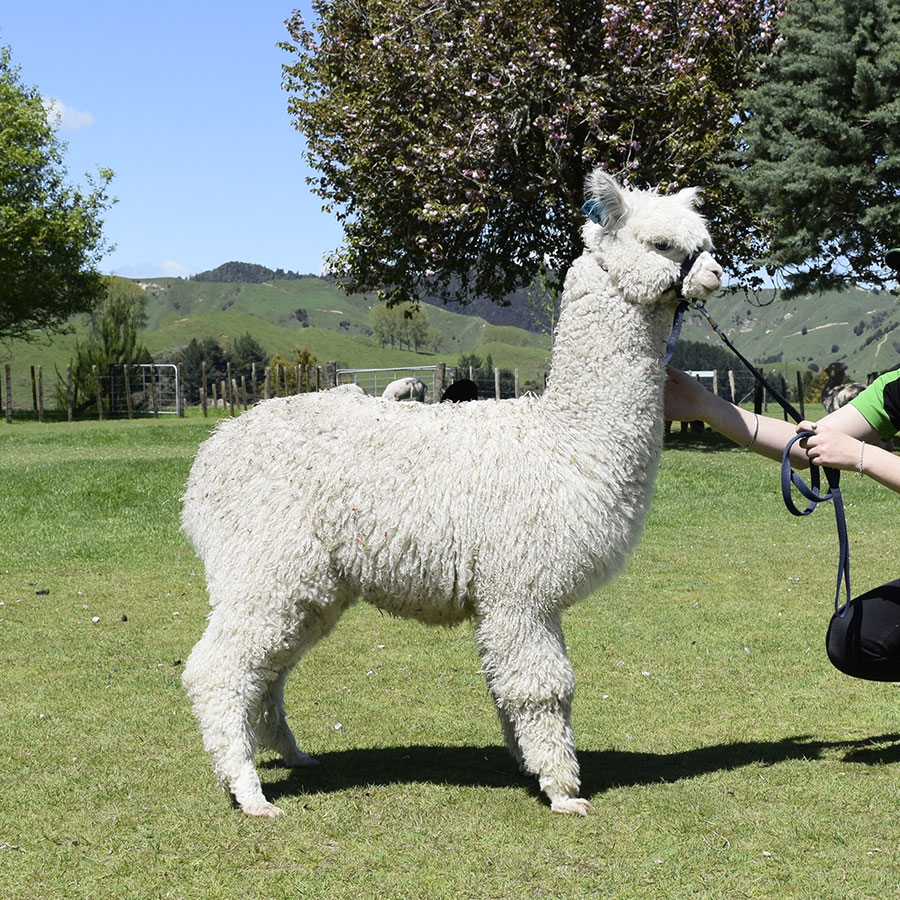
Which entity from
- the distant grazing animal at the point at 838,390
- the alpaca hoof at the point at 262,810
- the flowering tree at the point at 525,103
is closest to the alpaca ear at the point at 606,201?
the alpaca hoof at the point at 262,810

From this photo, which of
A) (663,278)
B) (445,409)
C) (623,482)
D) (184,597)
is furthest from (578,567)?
(184,597)

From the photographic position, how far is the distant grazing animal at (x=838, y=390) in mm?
27094

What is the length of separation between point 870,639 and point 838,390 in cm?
2538

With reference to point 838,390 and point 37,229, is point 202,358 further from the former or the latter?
point 838,390

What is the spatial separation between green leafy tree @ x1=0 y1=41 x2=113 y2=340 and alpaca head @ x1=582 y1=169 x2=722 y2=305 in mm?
38946

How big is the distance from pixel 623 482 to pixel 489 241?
2244cm

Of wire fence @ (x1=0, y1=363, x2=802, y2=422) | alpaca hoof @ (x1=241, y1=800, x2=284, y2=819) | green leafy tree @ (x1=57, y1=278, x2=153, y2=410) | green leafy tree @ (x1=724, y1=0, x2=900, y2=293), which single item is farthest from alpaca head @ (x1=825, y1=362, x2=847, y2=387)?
alpaca hoof @ (x1=241, y1=800, x2=284, y2=819)

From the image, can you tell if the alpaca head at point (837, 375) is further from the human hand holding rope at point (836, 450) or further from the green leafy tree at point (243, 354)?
the green leafy tree at point (243, 354)

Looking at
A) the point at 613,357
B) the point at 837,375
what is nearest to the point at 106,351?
the point at 837,375

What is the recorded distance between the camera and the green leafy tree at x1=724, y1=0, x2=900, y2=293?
21797 millimetres

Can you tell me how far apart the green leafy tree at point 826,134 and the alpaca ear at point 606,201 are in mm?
19039

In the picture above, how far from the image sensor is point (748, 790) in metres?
4.53

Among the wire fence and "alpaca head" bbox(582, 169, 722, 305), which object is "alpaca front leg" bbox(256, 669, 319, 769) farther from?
the wire fence

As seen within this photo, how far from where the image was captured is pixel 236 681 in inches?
170
